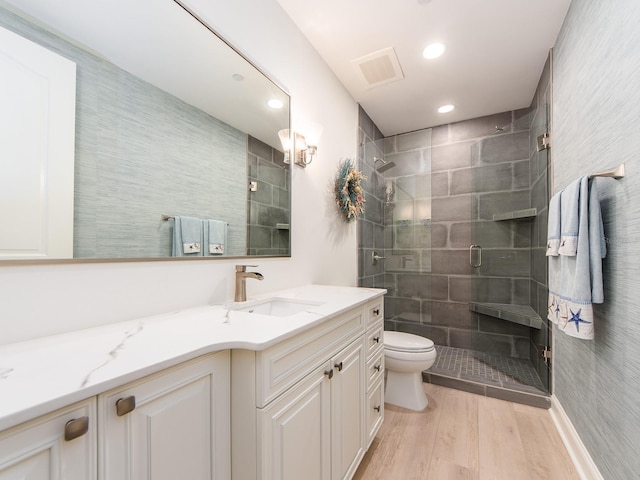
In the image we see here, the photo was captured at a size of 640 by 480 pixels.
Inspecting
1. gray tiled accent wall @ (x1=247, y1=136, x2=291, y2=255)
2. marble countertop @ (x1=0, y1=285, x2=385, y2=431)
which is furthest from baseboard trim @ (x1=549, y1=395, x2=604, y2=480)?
gray tiled accent wall @ (x1=247, y1=136, x2=291, y2=255)

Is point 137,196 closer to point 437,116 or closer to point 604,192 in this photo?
point 604,192

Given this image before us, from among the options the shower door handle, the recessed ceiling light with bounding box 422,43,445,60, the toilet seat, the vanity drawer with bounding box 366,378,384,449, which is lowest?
the vanity drawer with bounding box 366,378,384,449

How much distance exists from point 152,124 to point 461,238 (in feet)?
9.37

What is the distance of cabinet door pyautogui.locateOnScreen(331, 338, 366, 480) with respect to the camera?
1.17 metres

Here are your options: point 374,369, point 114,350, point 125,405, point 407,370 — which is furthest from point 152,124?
point 407,370

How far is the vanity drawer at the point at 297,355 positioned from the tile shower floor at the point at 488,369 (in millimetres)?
1637

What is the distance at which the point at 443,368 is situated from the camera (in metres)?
2.50

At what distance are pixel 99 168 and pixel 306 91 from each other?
1.45 meters

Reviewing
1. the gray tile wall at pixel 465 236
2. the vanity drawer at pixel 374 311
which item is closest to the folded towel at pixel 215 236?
the vanity drawer at pixel 374 311

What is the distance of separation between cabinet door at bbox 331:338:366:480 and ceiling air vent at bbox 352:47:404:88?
198 cm

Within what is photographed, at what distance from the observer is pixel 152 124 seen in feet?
3.38

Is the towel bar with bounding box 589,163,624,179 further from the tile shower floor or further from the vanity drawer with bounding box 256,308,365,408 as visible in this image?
the tile shower floor

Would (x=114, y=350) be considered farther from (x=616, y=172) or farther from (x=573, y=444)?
(x=573, y=444)

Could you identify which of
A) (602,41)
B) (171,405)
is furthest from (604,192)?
(171,405)
